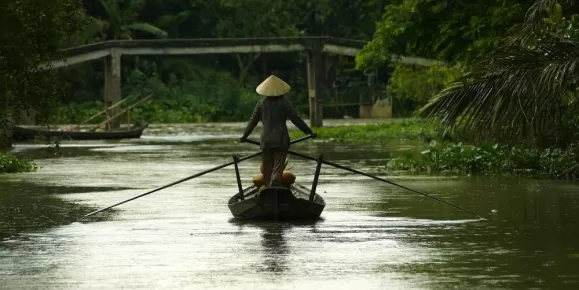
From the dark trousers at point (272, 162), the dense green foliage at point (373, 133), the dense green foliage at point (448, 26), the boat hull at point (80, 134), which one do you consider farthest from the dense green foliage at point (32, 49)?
the boat hull at point (80, 134)

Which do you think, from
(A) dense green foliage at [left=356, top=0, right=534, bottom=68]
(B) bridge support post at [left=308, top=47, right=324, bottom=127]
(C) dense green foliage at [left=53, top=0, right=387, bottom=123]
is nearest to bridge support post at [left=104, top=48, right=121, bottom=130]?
(B) bridge support post at [left=308, top=47, right=324, bottom=127]

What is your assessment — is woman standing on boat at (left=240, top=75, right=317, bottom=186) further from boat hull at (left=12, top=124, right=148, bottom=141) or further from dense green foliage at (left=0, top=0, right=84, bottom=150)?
boat hull at (left=12, top=124, right=148, bottom=141)

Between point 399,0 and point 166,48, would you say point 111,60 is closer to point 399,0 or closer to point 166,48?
point 166,48

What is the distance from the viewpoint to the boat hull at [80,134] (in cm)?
4872

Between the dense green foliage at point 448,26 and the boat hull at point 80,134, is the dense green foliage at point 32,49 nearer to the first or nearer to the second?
the dense green foliage at point 448,26

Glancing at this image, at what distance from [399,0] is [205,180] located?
9.72 metres

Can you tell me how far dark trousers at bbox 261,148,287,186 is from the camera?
18.8 m

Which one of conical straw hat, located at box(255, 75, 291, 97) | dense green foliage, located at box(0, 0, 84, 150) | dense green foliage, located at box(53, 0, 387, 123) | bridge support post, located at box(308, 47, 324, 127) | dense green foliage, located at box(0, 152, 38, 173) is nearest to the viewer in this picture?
conical straw hat, located at box(255, 75, 291, 97)

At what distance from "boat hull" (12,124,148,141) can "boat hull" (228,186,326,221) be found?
29434 mm

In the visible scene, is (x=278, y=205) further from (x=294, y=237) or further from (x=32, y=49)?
(x=32, y=49)

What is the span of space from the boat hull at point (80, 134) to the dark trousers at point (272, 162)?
29.2m

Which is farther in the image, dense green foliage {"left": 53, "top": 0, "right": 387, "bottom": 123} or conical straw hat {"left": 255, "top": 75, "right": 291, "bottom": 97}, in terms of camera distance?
dense green foliage {"left": 53, "top": 0, "right": 387, "bottom": 123}

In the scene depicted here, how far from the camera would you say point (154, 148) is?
A: 4344cm

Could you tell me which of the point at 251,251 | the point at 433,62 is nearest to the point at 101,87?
the point at 433,62
